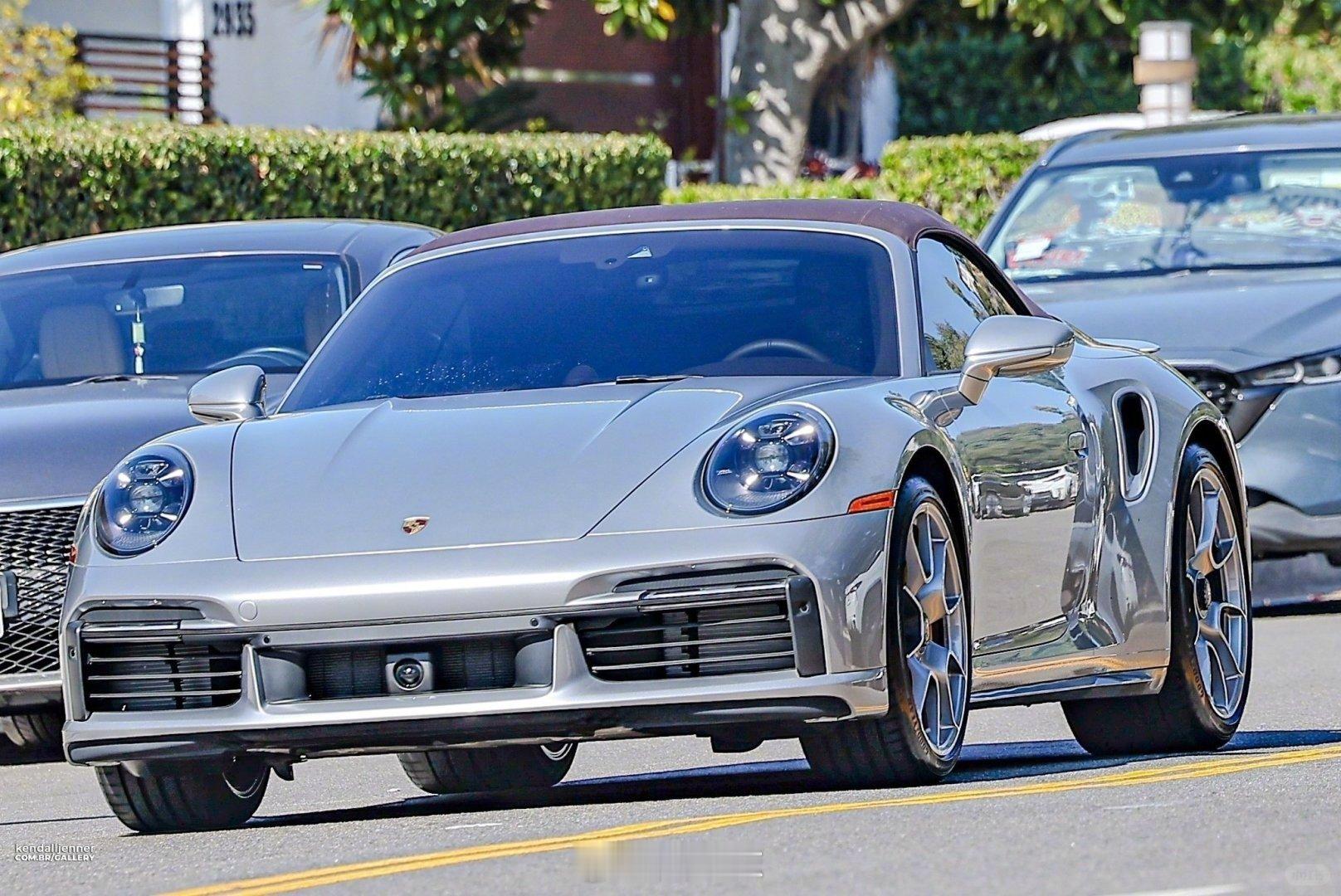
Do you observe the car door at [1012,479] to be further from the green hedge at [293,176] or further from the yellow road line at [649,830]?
the green hedge at [293,176]

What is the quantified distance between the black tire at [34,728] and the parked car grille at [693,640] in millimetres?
3368

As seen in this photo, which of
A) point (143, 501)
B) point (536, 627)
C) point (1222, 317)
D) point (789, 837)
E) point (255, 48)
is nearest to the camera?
point (789, 837)

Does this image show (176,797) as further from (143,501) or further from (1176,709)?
(1176,709)

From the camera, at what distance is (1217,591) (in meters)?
7.53

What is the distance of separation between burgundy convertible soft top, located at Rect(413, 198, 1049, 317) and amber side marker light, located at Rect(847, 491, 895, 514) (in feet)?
4.31

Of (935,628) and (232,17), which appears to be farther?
(232,17)

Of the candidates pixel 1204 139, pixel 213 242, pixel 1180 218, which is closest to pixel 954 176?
pixel 1204 139

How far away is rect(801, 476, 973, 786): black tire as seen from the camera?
578cm

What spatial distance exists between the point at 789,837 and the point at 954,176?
1916 centimetres

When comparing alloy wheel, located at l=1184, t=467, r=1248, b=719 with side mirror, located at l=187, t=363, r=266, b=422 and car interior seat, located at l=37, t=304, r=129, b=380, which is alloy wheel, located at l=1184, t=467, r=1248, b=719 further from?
→ car interior seat, located at l=37, t=304, r=129, b=380

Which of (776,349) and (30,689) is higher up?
(776,349)

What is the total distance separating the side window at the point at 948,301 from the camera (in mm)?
6742

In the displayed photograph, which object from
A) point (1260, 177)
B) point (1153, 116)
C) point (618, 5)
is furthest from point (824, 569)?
point (618, 5)

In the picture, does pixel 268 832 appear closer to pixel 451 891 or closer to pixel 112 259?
pixel 451 891
